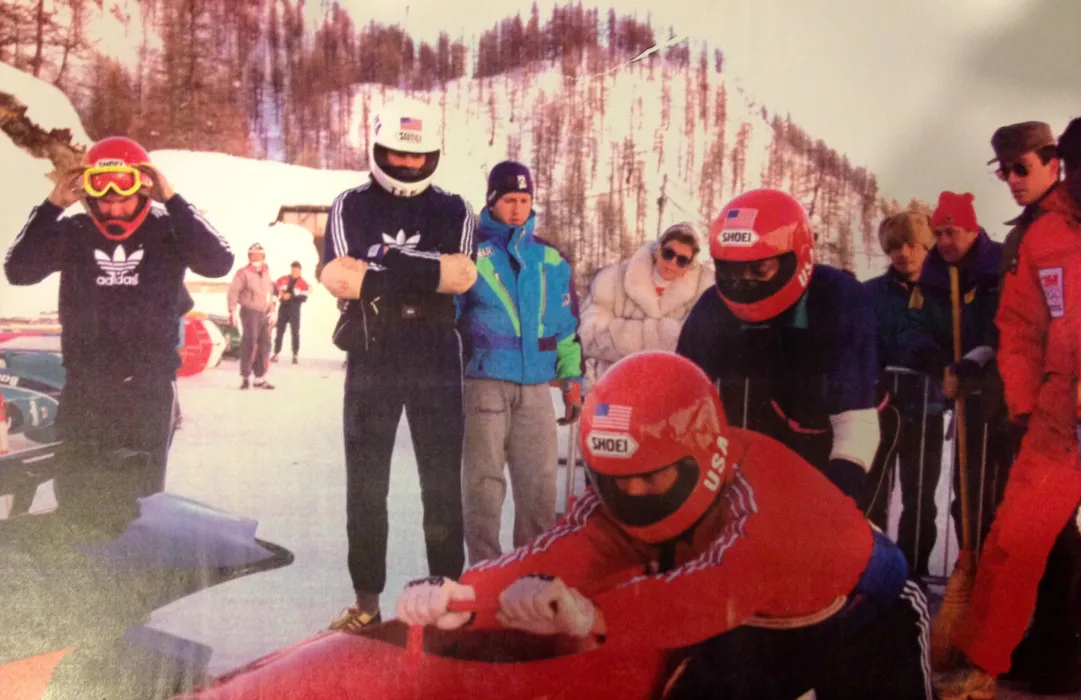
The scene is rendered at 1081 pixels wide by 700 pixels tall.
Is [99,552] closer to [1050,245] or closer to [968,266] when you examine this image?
[968,266]

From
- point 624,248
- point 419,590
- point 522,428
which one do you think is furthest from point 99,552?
point 624,248

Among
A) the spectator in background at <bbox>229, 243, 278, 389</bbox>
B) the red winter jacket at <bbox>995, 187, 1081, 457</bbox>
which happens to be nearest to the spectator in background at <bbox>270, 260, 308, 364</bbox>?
the spectator in background at <bbox>229, 243, 278, 389</bbox>

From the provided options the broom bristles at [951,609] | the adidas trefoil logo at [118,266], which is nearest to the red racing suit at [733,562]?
the broom bristles at [951,609]

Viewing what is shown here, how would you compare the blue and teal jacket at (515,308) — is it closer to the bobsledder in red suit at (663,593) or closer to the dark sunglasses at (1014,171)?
the bobsledder in red suit at (663,593)

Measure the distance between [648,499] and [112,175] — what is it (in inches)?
67.8

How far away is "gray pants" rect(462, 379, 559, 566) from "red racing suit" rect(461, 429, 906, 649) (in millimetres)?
215

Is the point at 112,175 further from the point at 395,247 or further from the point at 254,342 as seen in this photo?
the point at 395,247

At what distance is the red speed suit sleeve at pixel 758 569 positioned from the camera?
201 cm

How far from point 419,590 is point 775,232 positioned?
1.36 meters

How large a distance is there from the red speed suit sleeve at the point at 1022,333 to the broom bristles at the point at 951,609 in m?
0.48

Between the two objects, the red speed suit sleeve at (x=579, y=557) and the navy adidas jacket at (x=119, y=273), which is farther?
the navy adidas jacket at (x=119, y=273)

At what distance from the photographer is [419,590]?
7.04 feet

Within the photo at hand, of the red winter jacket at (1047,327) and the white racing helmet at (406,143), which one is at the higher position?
the white racing helmet at (406,143)

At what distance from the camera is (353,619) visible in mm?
2367
